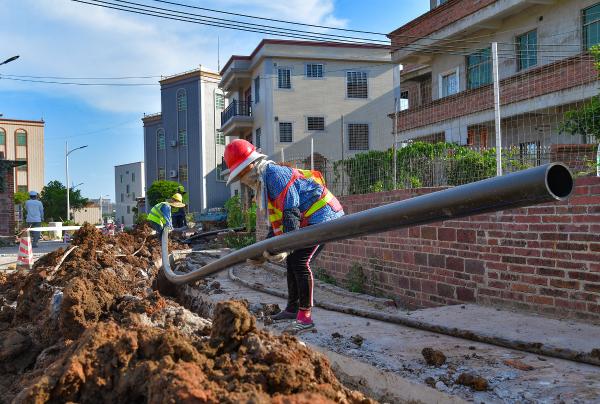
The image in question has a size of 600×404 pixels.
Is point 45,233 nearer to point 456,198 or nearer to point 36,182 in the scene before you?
point 456,198

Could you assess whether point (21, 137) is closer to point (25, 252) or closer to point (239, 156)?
point (25, 252)

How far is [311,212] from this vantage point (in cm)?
492

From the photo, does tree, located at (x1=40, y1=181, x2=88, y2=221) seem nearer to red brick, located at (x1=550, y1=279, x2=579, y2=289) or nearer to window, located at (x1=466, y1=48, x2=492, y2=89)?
window, located at (x1=466, y1=48, x2=492, y2=89)

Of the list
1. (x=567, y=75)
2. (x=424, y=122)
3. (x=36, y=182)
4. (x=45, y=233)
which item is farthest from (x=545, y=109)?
(x=36, y=182)

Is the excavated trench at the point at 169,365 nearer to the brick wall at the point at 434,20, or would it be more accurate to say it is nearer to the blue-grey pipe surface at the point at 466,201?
the blue-grey pipe surface at the point at 466,201

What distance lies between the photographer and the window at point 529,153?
21.6 ft

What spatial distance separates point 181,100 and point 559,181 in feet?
151

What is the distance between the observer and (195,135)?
147 ft

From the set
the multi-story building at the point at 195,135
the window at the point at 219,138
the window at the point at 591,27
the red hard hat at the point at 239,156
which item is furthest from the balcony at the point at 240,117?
the red hard hat at the point at 239,156

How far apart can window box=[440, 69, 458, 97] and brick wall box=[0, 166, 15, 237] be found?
18534 mm

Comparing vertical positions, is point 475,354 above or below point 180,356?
below

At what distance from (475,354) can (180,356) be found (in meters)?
2.34

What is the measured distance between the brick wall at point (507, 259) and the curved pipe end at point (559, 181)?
276 cm

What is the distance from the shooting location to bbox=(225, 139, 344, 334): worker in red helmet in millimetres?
4797
